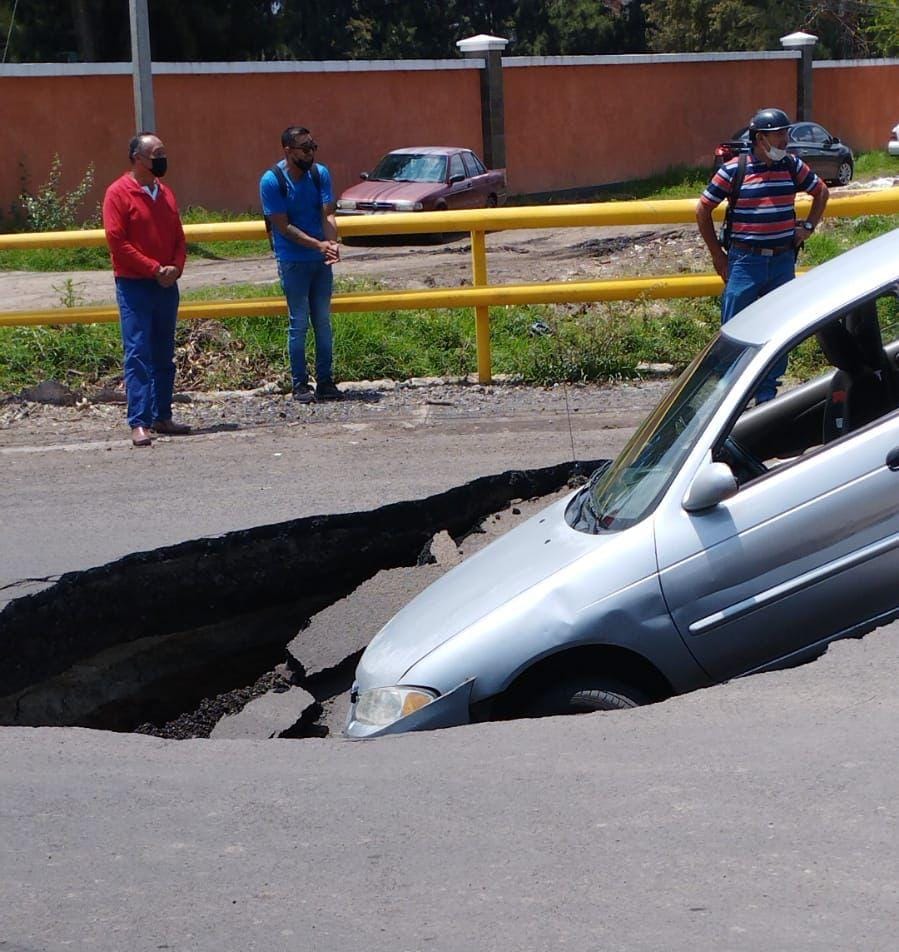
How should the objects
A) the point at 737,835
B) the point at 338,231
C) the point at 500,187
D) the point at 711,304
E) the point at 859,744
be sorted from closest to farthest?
the point at 737,835 < the point at 859,744 < the point at 338,231 < the point at 711,304 < the point at 500,187

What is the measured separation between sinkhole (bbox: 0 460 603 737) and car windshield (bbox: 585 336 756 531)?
1.67m

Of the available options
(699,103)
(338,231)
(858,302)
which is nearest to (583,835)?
(858,302)

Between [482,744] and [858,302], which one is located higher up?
[858,302]

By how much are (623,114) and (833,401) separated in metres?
30.3

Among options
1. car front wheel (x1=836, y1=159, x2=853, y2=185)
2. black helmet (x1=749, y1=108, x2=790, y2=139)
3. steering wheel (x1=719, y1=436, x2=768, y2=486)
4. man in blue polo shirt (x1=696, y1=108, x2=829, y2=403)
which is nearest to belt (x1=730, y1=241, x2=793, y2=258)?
man in blue polo shirt (x1=696, y1=108, x2=829, y2=403)

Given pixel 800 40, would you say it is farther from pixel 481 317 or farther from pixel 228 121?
pixel 481 317

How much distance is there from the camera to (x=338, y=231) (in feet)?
32.3

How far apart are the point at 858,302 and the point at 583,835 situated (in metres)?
2.07

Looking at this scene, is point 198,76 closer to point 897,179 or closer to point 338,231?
point 897,179

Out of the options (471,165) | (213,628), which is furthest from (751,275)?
(471,165)

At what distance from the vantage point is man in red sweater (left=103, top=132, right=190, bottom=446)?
852cm

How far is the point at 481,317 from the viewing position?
10.0 metres

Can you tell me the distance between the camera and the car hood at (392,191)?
22969 mm

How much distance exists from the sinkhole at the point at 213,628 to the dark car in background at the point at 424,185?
16.1m
